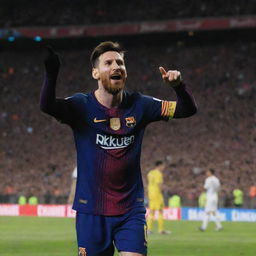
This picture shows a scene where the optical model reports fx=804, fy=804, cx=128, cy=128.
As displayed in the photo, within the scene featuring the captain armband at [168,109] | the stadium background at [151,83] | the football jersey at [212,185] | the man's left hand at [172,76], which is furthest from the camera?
the stadium background at [151,83]

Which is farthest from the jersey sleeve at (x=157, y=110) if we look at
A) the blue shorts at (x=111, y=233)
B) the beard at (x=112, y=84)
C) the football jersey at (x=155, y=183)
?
the football jersey at (x=155, y=183)

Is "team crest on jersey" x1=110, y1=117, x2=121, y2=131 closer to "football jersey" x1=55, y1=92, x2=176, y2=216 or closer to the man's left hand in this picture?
"football jersey" x1=55, y1=92, x2=176, y2=216

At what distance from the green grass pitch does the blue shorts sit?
28.7 ft

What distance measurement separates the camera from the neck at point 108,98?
6.33 m

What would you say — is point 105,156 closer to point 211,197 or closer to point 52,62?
point 52,62

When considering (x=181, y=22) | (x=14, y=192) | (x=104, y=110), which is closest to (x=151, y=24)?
(x=181, y=22)

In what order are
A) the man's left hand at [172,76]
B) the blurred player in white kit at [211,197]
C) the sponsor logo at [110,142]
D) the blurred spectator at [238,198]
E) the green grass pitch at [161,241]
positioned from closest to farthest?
the man's left hand at [172,76]
the sponsor logo at [110,142]
the green grass pitch at [161,241]
the blurred player in white kit at [211,197]
the blurred spectator at [238,198]

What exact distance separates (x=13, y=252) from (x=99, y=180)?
956 cm

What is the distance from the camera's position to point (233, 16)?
127ft

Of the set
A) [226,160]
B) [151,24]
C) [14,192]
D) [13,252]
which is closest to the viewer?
[13,252]

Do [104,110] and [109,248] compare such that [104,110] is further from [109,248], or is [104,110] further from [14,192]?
[14,192]

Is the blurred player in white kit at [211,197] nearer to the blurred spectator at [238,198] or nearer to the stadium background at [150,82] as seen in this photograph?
the stadium background at [150,82]

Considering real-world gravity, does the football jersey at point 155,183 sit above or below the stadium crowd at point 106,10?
below

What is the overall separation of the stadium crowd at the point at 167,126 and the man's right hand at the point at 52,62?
89.9 ft
